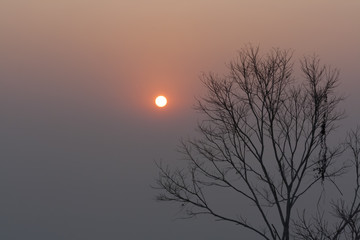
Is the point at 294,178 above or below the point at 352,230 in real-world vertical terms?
above

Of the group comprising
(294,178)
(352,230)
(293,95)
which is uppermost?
(293,95)

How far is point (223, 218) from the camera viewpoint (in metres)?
18.2

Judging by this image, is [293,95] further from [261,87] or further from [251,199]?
[251,199]

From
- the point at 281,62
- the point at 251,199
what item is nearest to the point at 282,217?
the point at 251,199

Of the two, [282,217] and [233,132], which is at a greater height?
[233,132]

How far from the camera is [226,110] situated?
58.7 feet

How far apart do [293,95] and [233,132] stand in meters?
1.68

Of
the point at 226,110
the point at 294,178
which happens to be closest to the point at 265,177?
the point at 294,178

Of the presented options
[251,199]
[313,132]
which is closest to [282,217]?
[251,199]

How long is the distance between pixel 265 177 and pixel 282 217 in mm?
1040

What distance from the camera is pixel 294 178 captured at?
17969mm

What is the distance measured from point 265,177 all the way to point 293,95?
209cm

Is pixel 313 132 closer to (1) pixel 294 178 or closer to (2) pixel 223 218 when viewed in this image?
(1) pixel 294 178

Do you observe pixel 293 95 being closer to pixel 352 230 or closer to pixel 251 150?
pixel 251 150
